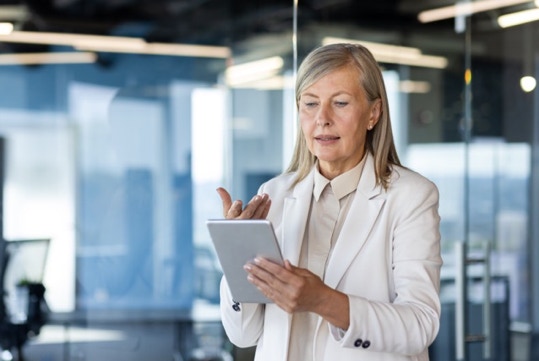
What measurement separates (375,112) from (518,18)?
7.32 feet

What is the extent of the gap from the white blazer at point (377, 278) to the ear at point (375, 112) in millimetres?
89

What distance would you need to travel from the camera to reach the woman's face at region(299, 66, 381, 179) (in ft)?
6.40

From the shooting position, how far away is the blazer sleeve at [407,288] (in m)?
1.82

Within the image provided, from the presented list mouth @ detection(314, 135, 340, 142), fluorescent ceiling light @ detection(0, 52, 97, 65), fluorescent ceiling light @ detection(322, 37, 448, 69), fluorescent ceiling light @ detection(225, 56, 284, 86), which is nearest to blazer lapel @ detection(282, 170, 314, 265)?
mouth @ detection(314, 135, 340, 142)

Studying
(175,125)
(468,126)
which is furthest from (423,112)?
(175,125)

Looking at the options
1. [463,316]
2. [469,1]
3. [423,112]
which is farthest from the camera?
[423,112]

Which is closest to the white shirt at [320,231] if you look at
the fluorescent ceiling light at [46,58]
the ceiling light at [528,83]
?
the ceiling light at [528,83]

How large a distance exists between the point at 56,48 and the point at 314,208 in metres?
3.69

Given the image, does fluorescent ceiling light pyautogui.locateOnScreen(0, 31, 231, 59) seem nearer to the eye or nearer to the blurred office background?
the blurred office background

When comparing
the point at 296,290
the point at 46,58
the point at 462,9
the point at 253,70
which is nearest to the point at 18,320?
the point at 46,58

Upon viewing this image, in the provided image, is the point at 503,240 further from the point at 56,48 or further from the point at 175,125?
the point at 56,48

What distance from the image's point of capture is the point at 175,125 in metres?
5.55

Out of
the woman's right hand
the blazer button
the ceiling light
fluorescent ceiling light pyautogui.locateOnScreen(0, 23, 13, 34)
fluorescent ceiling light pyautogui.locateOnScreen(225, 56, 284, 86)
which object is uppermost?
fluorescent ceiling light pyautogui.locateOnScreen(0, 23, 13, 34)

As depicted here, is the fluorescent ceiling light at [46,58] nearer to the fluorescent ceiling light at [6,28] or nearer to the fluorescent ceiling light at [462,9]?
the fluorescent ceiling light at [6,28]
